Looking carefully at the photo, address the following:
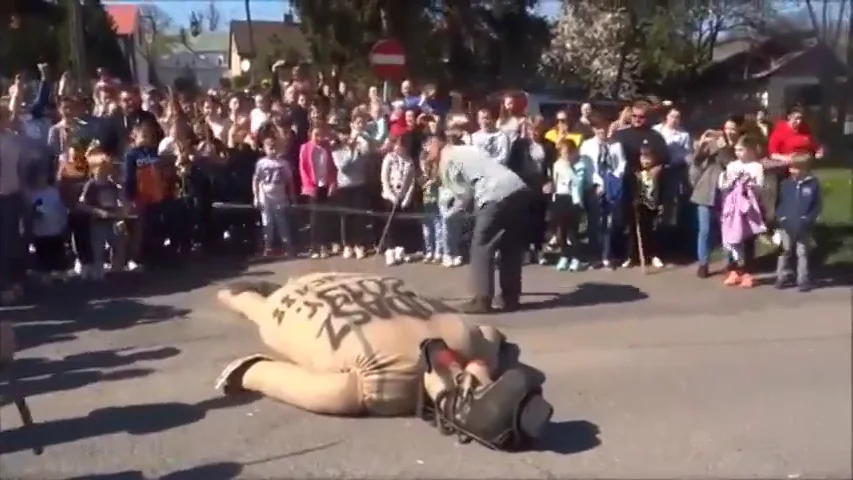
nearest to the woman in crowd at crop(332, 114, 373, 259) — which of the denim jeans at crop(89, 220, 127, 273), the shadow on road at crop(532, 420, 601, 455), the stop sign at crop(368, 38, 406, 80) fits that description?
the denim jeans at crop(89, 220, 127, 273)

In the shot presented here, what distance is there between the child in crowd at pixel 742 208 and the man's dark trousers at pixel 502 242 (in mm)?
2052

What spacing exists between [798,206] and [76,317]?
5.73 metres

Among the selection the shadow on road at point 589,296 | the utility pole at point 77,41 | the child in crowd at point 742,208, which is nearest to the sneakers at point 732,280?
the child in crowd at point 742,208

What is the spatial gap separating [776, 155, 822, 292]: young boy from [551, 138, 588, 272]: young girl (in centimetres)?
200

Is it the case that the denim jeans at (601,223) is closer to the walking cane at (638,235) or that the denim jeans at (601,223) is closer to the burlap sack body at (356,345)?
the walking cane at (638,235)

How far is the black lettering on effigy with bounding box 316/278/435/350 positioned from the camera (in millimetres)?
6410

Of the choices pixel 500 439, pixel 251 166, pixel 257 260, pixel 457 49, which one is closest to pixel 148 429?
pixel 500 439

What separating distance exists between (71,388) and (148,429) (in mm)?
1121

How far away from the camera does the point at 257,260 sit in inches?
469

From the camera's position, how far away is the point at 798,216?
9.87m

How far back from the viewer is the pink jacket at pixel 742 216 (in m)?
10.4

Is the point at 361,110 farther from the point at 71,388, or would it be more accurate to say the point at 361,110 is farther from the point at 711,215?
the point at 71,388

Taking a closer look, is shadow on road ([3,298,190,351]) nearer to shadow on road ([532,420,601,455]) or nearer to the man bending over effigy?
the man bending over effigy

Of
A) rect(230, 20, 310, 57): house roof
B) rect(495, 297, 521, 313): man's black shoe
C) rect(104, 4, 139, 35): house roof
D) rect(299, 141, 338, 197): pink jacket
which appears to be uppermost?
rect(104, 4, 139, 35): house roof
